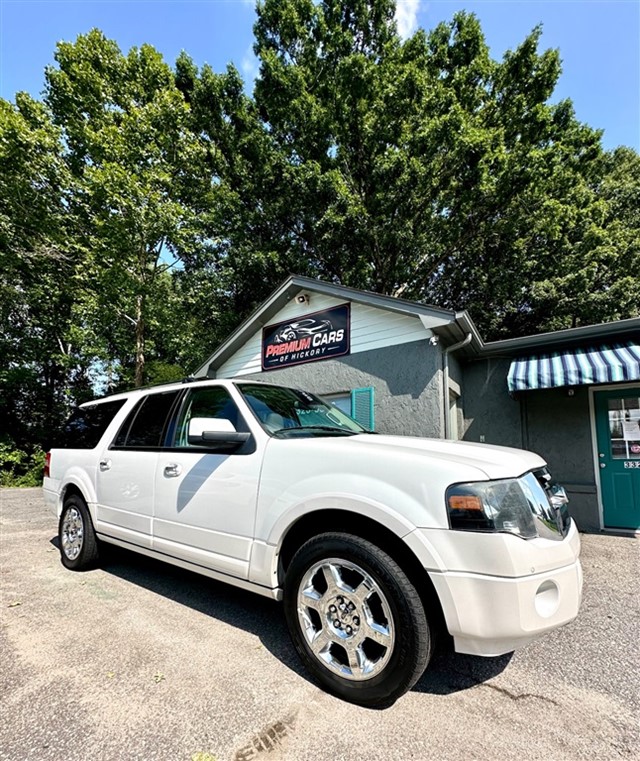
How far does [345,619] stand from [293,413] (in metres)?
1.53

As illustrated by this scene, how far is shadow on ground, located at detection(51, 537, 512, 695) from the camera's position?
8.02 ft

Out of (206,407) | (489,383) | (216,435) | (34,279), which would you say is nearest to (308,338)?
(489,383)

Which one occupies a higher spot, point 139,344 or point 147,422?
point 139,344

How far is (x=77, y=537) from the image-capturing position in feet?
14.0

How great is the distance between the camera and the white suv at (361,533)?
6.23 ft

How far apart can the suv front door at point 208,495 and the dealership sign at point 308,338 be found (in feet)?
17.1

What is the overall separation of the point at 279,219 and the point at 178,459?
46.2 feet

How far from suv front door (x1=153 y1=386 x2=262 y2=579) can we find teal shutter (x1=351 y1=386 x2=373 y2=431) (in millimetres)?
4626

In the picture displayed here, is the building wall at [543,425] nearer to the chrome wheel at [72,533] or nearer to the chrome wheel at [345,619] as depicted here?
the chrome wheel at [345,619]

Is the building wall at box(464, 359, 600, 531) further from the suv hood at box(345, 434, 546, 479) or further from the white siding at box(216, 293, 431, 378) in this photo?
the suv hood at box(345, 434, 546, 479)

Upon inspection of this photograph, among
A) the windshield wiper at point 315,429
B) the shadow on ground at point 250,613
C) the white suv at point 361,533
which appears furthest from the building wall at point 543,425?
the windshield wiper at point 315,429

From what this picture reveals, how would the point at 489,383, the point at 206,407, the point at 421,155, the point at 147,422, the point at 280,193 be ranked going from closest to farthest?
the point at 206,407
the point at 147,422
the point at 489,383
the point at 421,155
the point at 280,193

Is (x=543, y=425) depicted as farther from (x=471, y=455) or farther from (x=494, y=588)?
(x=494, y=588)

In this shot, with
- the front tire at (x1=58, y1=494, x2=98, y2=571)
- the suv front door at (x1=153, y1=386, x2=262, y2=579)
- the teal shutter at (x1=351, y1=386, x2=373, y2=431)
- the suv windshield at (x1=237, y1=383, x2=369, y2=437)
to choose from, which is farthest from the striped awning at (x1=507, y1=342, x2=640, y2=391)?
the front tire at (x1=58, y1=494, x2=98, y2=571)
